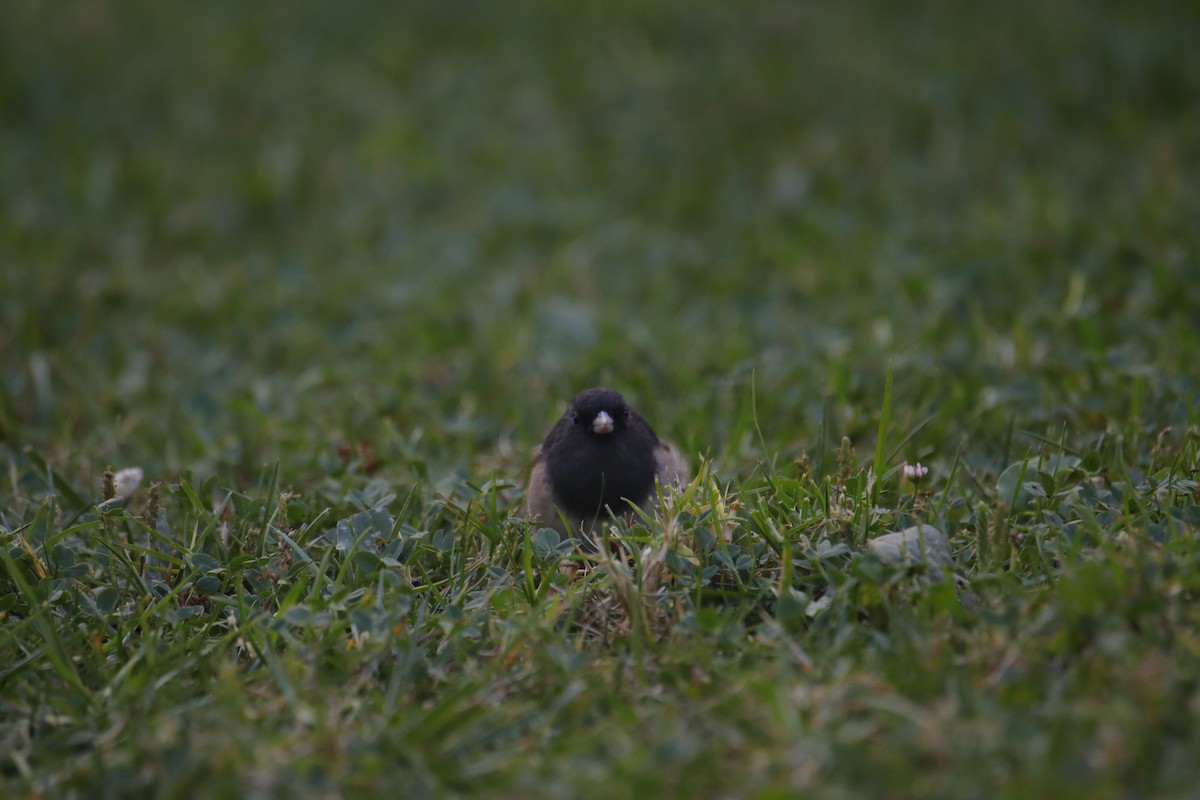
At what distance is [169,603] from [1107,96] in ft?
17.1

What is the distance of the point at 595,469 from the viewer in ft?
9.64

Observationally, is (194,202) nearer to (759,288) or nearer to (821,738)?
(759,288)

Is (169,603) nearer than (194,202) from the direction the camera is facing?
Yes

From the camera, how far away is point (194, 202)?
18.1ft

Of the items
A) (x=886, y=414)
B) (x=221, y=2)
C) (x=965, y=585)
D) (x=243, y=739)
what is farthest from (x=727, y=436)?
(x=221, y=2)

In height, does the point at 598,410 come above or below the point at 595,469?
above

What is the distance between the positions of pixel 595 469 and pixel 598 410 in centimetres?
17

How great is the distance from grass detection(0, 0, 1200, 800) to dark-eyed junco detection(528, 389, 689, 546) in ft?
0.45

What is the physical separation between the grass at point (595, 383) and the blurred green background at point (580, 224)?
25 mm

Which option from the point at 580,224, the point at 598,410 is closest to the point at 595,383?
the point at 598,410

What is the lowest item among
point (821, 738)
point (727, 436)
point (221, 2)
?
point (727, 436)

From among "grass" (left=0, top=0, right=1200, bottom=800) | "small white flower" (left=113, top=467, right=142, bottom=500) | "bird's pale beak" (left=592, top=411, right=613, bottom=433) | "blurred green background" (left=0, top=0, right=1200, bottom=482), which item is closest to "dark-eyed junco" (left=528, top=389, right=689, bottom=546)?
"bird's pale beak" (left=592, top=411, right=613, bottom=433)

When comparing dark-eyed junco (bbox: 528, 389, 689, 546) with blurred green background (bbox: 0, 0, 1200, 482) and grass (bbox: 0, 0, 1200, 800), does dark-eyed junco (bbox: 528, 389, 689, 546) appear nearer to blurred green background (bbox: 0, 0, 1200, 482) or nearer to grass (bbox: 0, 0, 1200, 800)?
grass (bbox: 0, 0, 1200, 800)

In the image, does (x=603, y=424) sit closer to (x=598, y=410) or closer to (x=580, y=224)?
(x=598, y=410)
